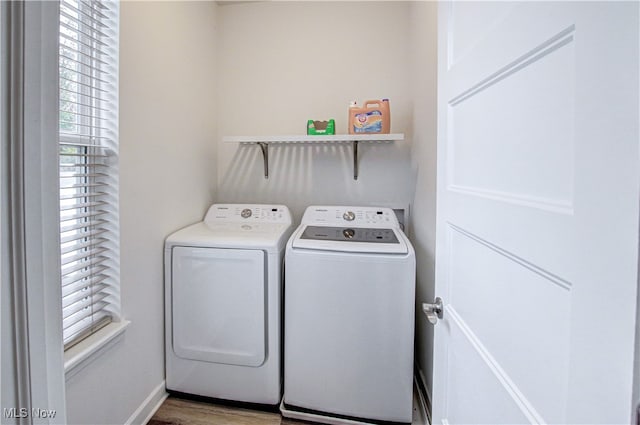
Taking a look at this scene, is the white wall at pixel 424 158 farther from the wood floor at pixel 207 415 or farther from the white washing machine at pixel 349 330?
the wood floor at pixel 207 415

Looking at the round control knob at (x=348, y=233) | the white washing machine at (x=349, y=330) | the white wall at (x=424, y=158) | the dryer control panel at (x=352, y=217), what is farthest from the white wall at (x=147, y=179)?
the white wall at (x=424, y=158)

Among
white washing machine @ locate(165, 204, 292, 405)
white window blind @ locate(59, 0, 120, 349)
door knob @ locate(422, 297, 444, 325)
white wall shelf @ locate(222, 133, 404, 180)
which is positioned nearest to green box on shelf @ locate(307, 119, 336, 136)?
white wall shelf @ locate(222, 133, 404, 180)

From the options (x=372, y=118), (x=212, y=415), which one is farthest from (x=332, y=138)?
(x=212, y=415)

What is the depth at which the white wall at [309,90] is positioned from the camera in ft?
7.08

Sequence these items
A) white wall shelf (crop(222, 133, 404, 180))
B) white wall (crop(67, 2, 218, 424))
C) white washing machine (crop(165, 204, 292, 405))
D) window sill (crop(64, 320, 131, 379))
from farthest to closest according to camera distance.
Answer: white wall shelf (crop(222, 133, 404, 180))
white washing machine (crop(165, 204, 292, 405))
white wall (crop(67, 2, 218, 424))
window sill (crop(64, 320, 131, 379))

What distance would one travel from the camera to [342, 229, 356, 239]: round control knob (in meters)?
1.71

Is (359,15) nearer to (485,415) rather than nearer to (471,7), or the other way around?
(471,7)

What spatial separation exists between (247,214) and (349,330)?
1.10 metres

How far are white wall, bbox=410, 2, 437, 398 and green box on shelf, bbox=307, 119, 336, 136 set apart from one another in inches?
22.9

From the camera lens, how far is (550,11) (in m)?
0.47

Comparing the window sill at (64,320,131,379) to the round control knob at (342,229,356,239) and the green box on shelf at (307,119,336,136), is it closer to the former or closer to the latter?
the round control knob at (342,229,356,239)

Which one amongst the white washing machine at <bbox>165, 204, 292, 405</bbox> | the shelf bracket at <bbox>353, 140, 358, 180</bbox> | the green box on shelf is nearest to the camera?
the white washing machine at <bbox>165, 204, 292, 405</bbox>

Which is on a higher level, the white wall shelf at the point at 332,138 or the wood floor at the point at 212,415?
the white wall shelf at the point at 332,138

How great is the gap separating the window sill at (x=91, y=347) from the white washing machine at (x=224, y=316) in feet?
1.12
